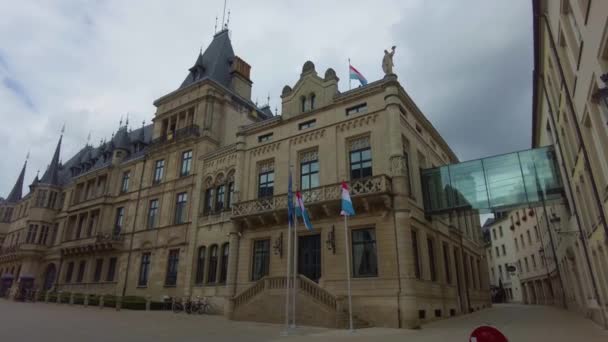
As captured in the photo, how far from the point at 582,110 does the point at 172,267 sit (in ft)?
87.4

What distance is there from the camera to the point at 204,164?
28188mm

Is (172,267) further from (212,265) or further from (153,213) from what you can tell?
(153,213)

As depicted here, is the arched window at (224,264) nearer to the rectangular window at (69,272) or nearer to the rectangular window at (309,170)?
the rectangular window at (309,170)

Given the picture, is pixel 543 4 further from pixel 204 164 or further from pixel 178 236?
pixel 178 236

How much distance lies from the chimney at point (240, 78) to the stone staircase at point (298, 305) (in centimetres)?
2130

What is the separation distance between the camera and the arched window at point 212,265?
24592 mm

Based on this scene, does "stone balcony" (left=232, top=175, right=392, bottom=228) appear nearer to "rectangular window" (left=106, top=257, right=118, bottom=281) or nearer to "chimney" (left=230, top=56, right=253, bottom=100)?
"chimney" (left=230, top=56, right=253, bottom=100)

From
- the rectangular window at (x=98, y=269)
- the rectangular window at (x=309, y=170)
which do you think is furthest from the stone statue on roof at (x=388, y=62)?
the rectangular window at (x=98, y=269)

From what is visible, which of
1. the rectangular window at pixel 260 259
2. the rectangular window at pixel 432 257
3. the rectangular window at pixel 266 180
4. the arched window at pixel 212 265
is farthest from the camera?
the arched window at pixel 212 265

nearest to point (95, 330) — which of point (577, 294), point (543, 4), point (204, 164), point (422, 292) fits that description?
point (422, 292)

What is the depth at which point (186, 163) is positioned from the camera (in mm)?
30125

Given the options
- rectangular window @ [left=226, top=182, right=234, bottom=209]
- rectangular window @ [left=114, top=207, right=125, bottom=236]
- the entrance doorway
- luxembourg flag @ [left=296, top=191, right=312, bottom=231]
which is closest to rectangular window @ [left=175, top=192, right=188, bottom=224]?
rectangular window @ [left=226, top=182, right=234, bottom=209]

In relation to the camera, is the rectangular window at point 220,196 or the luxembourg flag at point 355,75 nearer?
the luxembourg flag at point 355,75

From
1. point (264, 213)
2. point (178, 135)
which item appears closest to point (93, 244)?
point (178, 135)
